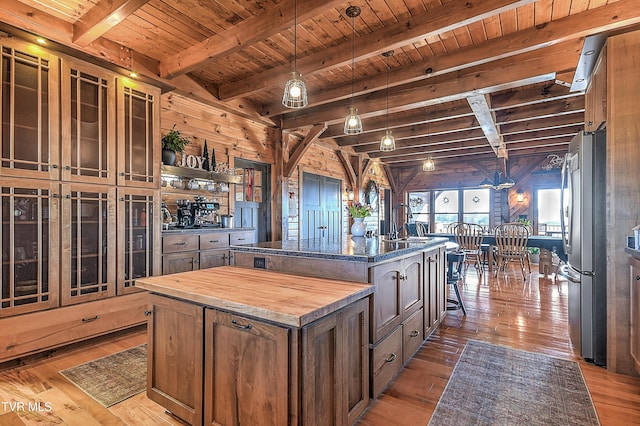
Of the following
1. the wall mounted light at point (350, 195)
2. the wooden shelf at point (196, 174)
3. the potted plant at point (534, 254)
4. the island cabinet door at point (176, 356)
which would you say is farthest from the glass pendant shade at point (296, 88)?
the potted plant at point (534, 254)

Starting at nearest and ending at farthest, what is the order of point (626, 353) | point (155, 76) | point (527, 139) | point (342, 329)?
point (342, 329), point (626, 353), point (155, 76), point (527, 139)

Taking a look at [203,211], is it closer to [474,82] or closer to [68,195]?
[68,195]

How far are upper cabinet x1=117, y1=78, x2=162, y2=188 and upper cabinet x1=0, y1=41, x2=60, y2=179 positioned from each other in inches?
20.1

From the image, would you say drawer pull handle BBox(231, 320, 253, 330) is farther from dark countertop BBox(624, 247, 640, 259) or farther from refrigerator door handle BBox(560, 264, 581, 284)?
refrigerator door handle BBox(560, 264, 581, 284)

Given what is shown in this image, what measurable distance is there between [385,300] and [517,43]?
2768 millimetres

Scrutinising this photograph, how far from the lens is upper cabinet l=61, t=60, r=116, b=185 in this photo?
273 cm

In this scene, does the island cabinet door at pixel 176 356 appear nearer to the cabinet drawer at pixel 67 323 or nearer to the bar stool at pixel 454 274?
the cabinet drawer at pixel 67 323

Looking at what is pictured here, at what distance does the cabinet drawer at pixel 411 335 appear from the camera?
7.85 feet

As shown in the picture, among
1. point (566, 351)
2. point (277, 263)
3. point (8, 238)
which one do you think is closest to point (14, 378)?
point (8, 238)

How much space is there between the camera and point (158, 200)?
3348 millimetres

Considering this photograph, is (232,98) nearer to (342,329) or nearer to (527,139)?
(342,329)

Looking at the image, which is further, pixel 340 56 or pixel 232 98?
pixel 232 98

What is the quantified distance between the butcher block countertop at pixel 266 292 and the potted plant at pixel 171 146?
6.85 ft

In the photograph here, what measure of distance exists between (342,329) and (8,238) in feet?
8.71
